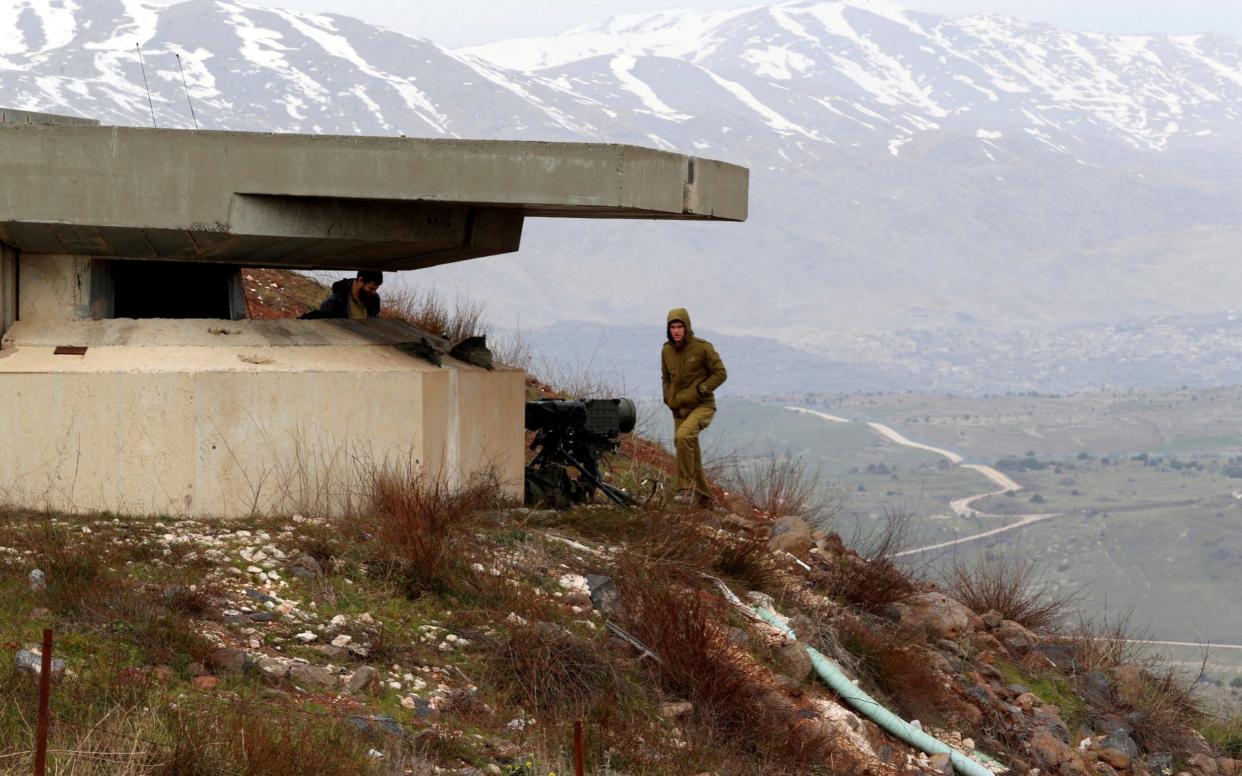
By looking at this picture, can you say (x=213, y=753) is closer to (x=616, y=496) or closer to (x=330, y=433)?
(x=330, y=433)

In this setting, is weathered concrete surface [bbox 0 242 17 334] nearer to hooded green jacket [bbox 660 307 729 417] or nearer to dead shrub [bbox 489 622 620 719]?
dead shrub [bbox 489 622 620 719]

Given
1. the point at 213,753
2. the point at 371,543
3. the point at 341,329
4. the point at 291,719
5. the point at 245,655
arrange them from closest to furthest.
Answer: the point at 213,753
the point at 291,719
the point at 245,655
the point at 371,543
the point at 341,329

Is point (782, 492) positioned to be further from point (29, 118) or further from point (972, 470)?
point (972, 470)

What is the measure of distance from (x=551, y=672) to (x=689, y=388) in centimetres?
433

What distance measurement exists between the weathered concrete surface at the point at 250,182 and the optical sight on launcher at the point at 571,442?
2013 millimetres

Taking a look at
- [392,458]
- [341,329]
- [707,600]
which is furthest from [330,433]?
[707,600]

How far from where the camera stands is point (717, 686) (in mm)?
8250

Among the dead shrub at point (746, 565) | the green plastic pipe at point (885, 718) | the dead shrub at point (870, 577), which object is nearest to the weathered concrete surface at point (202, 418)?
A: the dead shrub at point (746, 565)

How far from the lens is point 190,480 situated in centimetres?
976

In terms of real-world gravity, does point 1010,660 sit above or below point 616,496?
below

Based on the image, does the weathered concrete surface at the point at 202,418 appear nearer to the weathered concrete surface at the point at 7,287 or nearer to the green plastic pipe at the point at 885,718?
the weathered concrete surface at the point at 7,287

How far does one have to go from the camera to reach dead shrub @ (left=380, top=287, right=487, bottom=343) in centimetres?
1738

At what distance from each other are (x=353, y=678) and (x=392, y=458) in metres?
2.90

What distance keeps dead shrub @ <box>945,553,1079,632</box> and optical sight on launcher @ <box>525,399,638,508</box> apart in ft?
11.7
